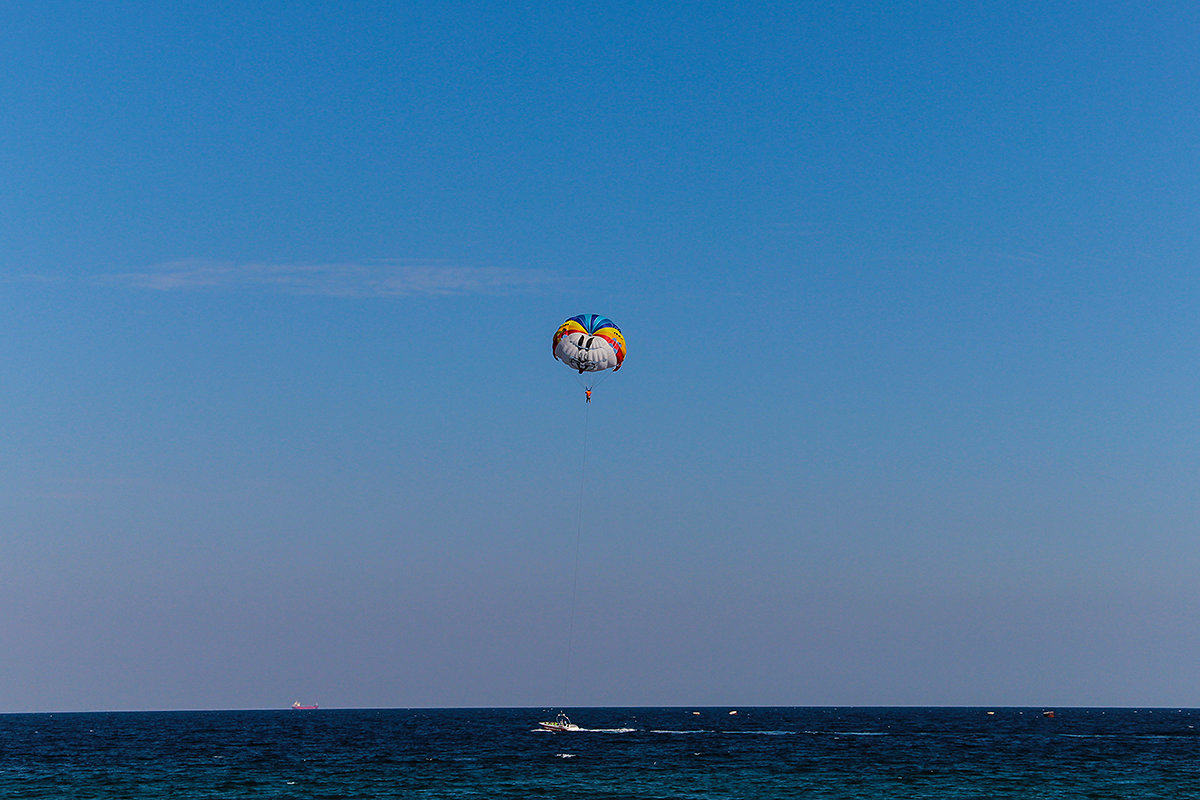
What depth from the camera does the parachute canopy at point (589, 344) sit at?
74812mm

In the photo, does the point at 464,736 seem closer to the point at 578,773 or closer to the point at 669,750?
the point at 669,750

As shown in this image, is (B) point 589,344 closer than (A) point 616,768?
Yes

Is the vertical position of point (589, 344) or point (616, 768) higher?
point (589, 344)

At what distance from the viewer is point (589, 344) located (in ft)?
245

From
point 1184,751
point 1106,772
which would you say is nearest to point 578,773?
point 1106,772

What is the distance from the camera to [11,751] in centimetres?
13912

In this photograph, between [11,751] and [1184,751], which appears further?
[11,751]

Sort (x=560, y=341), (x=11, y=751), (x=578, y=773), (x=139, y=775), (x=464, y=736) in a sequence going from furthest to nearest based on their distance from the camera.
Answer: (x=464, y=736) → (x=11, y=751) → (x=139, y=775) → (x=578, y=773) → (x=560, y=341)

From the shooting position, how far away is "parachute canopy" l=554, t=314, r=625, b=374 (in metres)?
74.8

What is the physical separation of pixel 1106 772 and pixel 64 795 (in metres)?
84.7

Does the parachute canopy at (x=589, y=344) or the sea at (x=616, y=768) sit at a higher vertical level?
the parachute canopy at (x=589, y=344)

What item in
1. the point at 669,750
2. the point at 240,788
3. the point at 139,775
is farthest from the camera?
the point at 669,750

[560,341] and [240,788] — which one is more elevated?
[560,341]

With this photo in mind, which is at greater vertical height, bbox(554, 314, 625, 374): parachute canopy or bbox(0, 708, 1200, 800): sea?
bbox(554, 314, 625, 374): parachute canopy
